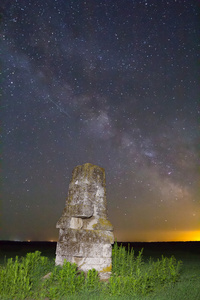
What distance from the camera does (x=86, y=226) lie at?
7.98m

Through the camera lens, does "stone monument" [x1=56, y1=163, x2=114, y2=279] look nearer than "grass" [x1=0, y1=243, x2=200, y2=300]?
No

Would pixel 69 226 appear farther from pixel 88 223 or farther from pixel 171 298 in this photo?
pixel 171 298

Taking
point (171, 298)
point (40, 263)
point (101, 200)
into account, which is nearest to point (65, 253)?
point (40, 263)

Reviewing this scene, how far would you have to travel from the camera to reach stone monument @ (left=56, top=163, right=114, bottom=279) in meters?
7.48

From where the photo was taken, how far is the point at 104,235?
7.83 meters

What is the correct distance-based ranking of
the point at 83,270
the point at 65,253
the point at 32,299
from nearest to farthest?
the point at 32,299
the point at 83,270
the point at 65,253

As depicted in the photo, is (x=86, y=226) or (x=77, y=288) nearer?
Result: (x=77, y=288)

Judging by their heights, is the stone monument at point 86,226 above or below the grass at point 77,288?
above

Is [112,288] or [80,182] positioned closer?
[112,288]

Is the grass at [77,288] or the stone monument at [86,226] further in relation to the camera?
the stone monument at [86,226]

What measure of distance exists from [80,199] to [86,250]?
5.13ft

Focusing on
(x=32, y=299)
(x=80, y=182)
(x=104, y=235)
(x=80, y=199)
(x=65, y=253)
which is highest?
(x=80, y=182)

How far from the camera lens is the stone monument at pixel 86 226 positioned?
24.6ft

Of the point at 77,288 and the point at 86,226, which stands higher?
the point at 86,226
